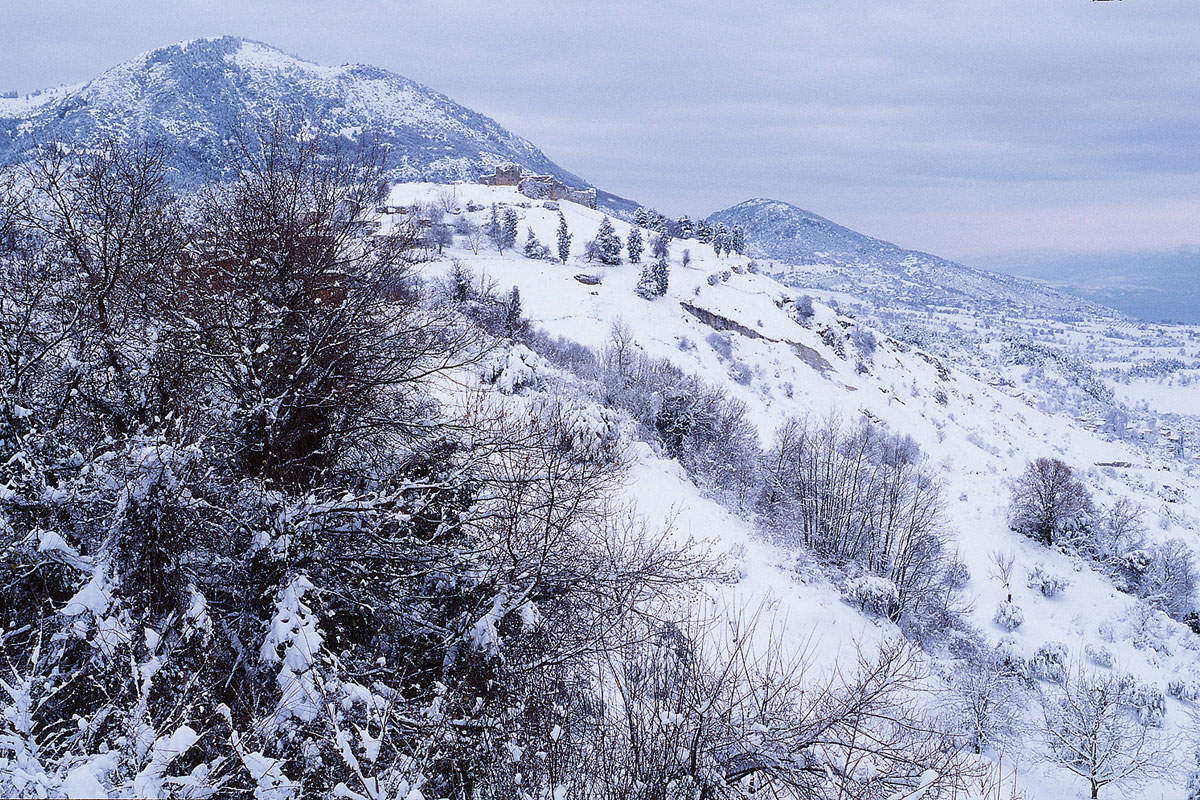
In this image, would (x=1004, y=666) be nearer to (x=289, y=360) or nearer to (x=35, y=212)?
(x=289, y=360)

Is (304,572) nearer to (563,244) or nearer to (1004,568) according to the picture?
(1004,568)

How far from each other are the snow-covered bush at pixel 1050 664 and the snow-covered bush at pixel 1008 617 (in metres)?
2.01

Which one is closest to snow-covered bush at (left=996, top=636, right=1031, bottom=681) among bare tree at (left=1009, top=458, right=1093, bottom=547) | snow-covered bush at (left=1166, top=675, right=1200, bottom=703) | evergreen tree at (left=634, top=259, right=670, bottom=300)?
snow-covered bush at (left=1166, top=675, right=1200, bottom=703)

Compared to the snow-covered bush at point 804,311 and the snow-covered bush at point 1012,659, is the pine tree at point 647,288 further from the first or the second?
the snow-covered bush at point 1012,659

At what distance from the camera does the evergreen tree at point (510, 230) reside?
79.9 m

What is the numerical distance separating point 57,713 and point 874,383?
7685 centimetres

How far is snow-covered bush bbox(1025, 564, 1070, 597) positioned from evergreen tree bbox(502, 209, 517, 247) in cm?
6862

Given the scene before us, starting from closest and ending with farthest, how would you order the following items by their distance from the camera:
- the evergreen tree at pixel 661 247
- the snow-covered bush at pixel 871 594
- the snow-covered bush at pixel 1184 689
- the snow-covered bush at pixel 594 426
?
1. the snow-covered bush at pixel 594 426
2. the snow-covered bush at pixel 871 594
3. the snow-covered bush at pixel 1184 689
4. the evergreen tree at pixel 661 247

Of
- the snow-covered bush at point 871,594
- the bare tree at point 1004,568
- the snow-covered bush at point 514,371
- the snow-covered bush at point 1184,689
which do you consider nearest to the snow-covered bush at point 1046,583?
the bare tree at point 1004,568

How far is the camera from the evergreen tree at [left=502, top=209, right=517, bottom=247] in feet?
262

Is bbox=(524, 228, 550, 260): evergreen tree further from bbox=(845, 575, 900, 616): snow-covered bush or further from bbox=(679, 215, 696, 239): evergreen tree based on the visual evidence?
bbox=(845, 575, 900, 616): snow-covered bush

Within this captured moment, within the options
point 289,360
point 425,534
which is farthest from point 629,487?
point 289,360

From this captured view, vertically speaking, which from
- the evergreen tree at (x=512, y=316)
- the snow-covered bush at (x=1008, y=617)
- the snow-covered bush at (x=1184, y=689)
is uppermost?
the evergreen tree at (x=512, y=316)

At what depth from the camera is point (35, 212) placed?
11680mm
